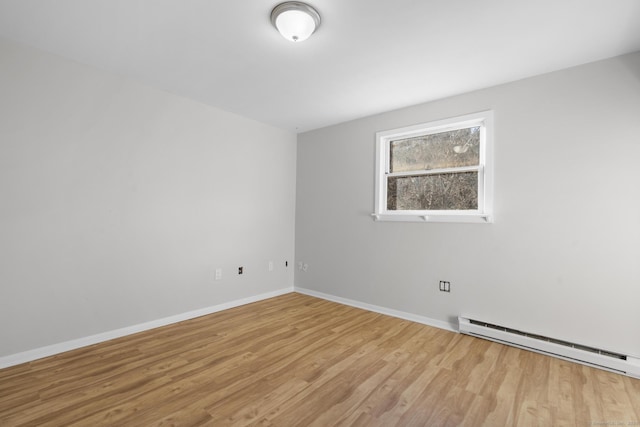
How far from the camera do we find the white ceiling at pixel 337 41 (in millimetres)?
1818

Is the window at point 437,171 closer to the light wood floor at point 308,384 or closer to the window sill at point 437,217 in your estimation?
the window sill at point 437,217

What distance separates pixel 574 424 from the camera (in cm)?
163

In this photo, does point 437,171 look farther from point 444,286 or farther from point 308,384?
point 308,384

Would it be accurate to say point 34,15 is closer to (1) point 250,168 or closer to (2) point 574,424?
(1) point 250,168

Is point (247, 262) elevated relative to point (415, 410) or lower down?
elevated

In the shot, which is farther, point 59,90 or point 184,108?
point 184,108

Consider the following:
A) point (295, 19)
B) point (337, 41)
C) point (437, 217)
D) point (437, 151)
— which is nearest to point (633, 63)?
point (437, 151)

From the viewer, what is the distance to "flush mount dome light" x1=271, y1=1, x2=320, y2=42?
1774 millimetres

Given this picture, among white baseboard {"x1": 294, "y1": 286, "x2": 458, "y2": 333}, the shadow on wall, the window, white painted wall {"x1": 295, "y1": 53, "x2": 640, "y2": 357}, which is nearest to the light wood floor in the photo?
white baseboard {"x1": 294, "y1": 286, "x2": 458, "y2": 333}

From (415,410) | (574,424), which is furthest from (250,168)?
(574,424)

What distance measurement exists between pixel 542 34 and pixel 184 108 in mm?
3299

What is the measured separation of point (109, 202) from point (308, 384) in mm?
2366

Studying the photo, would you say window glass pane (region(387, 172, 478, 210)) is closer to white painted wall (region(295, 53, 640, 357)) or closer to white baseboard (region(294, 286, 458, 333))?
white painted wall (region(295, 53, 640, 357))

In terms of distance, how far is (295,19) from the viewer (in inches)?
72.0
